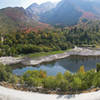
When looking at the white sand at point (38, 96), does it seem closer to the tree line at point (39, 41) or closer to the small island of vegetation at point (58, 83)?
the small island of vegetation at point (58, 83)

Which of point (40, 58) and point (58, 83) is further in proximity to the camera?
point (40, 58)

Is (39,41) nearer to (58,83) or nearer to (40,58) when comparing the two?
(40,58)

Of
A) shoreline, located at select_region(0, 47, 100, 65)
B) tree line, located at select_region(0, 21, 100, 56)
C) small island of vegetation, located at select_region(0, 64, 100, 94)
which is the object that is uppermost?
tree line, located at select_region(0, 21, 100, 56)

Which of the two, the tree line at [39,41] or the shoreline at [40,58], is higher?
the tree line at [39,41]

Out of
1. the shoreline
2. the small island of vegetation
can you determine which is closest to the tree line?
the shoreline

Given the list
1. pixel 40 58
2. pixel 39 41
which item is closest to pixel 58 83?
pixel 40 58

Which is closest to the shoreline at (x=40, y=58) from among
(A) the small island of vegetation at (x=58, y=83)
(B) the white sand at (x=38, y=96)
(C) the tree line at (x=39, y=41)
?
(C) the tree line at (x=39, y=41)

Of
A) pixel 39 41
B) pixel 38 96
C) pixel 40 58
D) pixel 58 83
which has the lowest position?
pixel 40 58

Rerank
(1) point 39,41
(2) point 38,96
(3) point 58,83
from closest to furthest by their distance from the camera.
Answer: (2) point 38,96 < (3) point 58,83 < (1) point 39,41

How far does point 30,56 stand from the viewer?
43406 millimetres

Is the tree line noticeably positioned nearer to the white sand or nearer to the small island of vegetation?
the small island of vegetation

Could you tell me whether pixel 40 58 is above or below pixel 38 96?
below

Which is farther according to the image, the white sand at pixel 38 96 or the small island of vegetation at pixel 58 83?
the small island of vegetation at pixel 58 83

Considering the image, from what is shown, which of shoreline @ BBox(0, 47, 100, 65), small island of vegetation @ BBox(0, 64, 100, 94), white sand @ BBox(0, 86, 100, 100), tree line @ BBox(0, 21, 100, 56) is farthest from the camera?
tree line @ BBox(0, 21, 100, 56)
